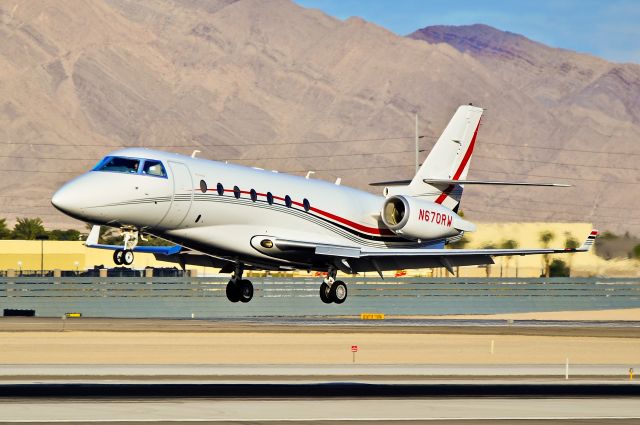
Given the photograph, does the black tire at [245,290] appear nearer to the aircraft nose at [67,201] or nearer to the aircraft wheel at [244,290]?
the aircraft wheel at [244,290]

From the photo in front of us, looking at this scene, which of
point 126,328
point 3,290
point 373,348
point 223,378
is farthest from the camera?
point 3,290

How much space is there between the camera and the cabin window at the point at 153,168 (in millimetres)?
35469

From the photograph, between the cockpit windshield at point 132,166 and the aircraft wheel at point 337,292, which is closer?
the cockpit windshield at point 132,166

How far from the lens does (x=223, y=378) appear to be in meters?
45.9

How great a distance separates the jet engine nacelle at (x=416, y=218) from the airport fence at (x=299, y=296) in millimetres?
45667

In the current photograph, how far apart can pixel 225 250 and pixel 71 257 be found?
94763 millimetres

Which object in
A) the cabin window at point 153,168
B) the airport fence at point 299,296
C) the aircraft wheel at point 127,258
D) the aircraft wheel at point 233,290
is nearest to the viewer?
the aircraft wheel at point 127,258

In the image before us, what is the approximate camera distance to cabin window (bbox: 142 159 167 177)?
3547cm

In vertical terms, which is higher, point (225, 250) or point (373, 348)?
point (225, 250)

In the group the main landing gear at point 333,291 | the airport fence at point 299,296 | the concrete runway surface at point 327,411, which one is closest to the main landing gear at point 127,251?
the concrete runway surface at point 327,411

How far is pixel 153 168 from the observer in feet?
117

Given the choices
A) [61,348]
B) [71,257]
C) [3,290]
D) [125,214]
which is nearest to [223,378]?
[125,214]

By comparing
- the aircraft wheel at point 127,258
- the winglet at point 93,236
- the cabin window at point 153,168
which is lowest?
the aircraft wheel at point 127,258

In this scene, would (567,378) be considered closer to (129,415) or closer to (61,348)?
(129,415)
